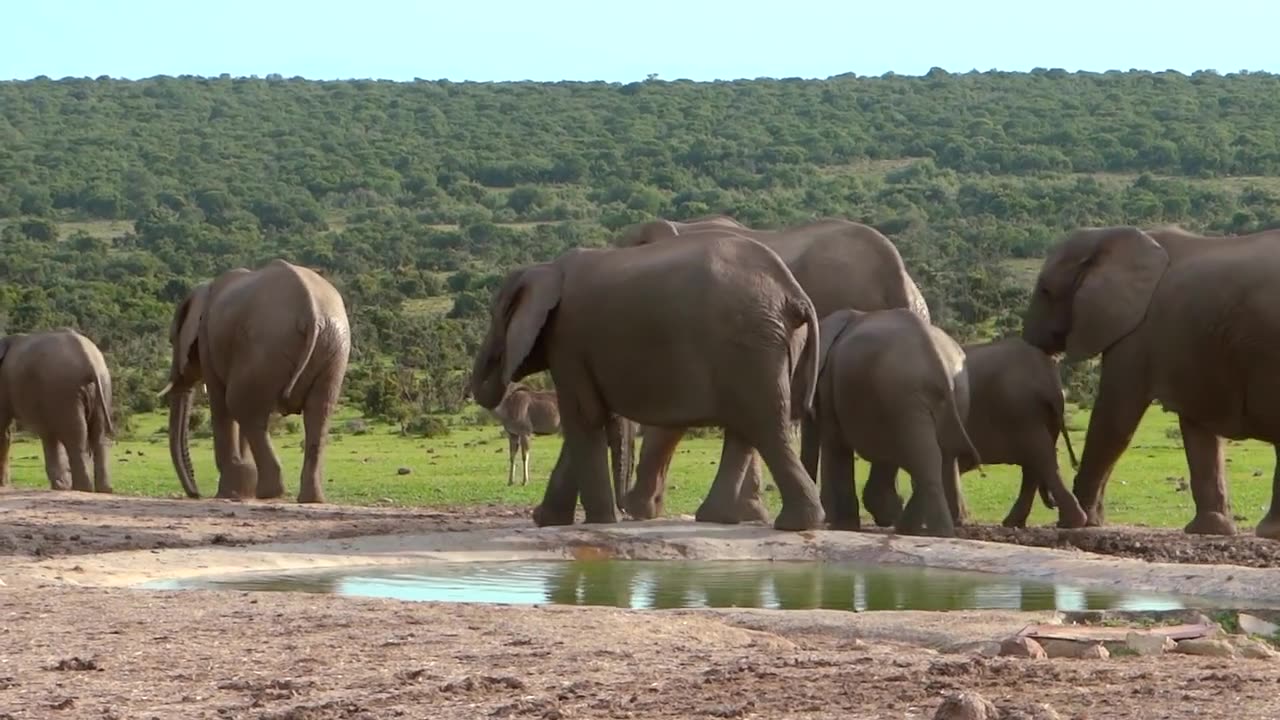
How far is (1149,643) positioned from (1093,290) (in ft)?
27.8

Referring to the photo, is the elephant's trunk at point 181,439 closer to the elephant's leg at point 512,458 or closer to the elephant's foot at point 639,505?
the elephant's leg at point 512,458

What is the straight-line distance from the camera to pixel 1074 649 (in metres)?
8.29

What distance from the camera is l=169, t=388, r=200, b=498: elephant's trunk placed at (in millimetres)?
20212

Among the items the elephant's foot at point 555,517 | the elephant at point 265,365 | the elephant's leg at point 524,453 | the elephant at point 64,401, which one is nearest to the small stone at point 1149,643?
the elephant's foot at point 555,517

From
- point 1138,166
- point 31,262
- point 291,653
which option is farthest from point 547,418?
point 1138,166

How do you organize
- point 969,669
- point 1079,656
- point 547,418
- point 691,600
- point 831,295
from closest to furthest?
point 969,669, point 1079,656, point 691,600, point 831,295, point 547,418

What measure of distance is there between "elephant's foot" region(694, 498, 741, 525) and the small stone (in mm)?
6951

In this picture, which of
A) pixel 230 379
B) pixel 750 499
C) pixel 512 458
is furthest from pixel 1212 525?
pixel 512 458

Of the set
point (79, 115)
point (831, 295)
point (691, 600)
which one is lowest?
point (691, 600)

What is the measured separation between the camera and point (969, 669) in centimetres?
773

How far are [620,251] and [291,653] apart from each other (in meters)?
7.08

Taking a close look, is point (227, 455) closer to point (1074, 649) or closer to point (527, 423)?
point (527, 423)

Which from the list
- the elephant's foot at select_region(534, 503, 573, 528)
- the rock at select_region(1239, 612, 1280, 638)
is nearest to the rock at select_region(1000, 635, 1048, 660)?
the rock at select_region(1239, 612, 1280, 638)

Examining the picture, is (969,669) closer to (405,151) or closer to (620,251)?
(620,251)
